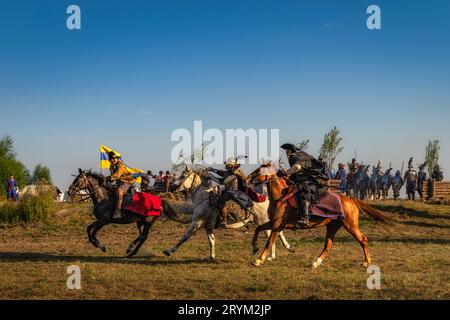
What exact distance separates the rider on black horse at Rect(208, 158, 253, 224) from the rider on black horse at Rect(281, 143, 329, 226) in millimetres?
1470

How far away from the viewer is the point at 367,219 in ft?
79.9

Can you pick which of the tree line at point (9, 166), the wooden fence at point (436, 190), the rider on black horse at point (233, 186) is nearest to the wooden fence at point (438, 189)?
the wooden fence at point (436, 190)

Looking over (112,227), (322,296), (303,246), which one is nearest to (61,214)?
(112,227)

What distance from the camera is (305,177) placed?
13.7 meters

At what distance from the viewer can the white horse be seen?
583 inches

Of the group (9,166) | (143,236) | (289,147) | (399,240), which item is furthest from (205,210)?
(9,166)

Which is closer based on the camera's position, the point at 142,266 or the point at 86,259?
the point at 142,266

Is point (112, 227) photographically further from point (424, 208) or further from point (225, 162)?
point (424, 208)

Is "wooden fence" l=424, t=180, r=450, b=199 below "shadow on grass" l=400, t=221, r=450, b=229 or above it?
above

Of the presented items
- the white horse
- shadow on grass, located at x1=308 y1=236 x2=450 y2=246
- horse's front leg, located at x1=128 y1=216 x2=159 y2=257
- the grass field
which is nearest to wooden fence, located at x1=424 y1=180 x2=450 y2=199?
the grass field

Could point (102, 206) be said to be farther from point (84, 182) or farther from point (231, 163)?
point (231, 163)

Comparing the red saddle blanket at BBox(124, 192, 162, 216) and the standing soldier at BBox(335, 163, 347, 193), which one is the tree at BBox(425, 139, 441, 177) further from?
the red saddle blanket at BBox(124, 192, 162, 216)
